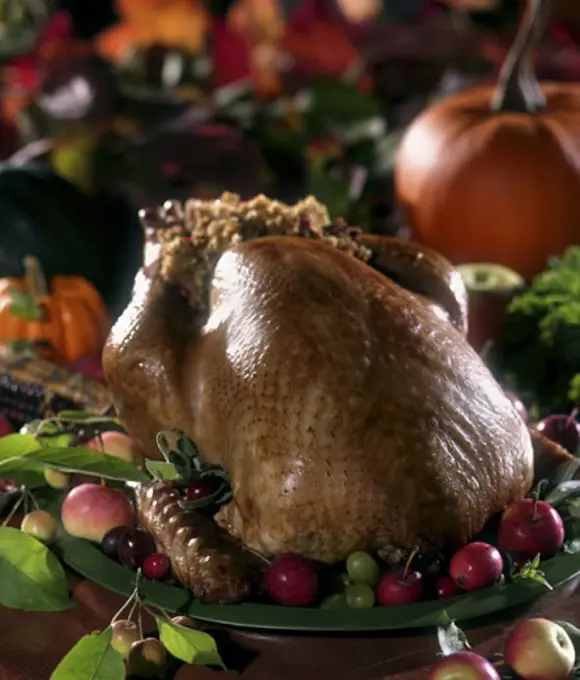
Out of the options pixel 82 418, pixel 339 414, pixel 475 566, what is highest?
pixel 339 414

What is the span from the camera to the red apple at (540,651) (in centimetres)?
109

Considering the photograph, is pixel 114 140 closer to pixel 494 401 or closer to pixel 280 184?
pixel 280 184

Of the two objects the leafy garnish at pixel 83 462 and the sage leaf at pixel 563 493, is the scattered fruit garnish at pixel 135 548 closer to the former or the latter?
the leafy garnish at pixel 83 462

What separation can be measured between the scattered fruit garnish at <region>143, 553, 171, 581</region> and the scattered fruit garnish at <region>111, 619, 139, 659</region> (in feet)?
0.36

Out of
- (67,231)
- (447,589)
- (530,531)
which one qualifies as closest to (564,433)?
(530,531)

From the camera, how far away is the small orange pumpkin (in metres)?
2.28

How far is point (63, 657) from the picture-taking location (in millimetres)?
1174

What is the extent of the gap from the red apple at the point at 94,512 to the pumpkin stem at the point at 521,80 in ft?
5.20

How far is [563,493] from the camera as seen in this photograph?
1374mm

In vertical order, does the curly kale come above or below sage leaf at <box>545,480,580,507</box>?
below

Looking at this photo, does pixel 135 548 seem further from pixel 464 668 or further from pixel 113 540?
pixel 464 668

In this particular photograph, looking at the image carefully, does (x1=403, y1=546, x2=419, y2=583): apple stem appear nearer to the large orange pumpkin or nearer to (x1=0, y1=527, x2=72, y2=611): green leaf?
(x1=0, y1=527, x2=72, y2=611): green leaf

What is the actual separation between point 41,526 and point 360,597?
40 centimetres

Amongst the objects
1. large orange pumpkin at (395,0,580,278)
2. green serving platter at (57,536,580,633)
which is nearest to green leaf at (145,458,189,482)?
green serving platter at (57,536,580,633)
